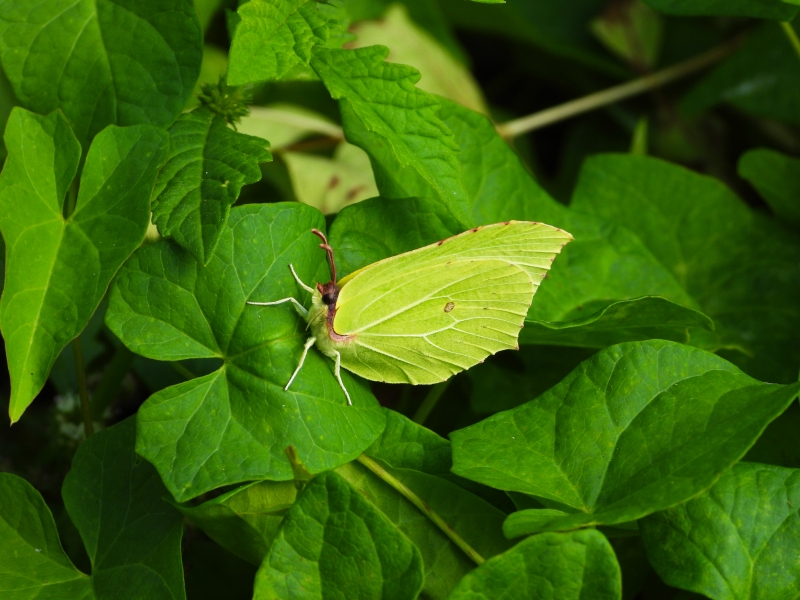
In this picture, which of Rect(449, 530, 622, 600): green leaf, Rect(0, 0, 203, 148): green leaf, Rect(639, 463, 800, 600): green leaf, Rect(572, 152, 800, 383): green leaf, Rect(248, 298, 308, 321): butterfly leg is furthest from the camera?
Rect(572, 152, 800, 383): green leaf

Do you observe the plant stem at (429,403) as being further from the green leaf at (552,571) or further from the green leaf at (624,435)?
the green leaf at (552,571)

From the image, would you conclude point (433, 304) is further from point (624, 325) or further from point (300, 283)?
point (624, 325)

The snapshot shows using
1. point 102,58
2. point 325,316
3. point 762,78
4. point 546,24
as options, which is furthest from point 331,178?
point 762,78

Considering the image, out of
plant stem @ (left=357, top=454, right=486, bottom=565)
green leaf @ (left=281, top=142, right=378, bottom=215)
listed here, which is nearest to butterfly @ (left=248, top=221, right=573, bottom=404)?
plant stem @ (left=357, top=454, right=486, bottom=565)

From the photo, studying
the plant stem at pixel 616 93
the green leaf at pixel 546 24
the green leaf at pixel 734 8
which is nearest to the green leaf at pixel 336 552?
the green leaf at pixel 734 8

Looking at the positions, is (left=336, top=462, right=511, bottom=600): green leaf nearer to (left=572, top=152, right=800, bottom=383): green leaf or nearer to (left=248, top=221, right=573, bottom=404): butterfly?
(left=248, top=221, right=573, bottom=404): butterfly

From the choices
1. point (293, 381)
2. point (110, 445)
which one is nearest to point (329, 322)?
point (293, 381)
